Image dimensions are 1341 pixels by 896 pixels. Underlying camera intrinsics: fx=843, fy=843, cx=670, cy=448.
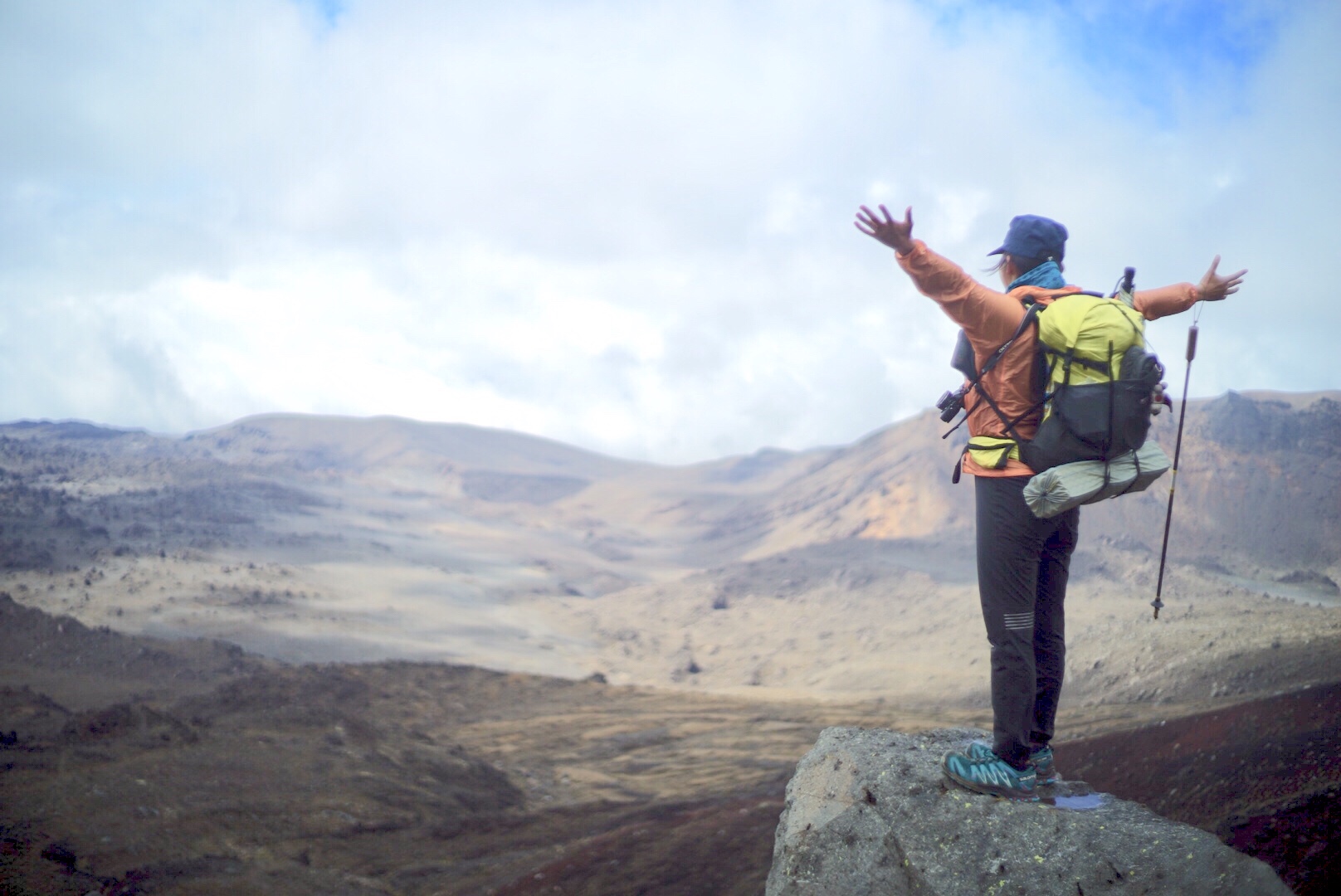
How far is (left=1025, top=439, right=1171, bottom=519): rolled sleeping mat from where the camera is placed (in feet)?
9.58

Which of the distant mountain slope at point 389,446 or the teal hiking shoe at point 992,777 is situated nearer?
the teal hiking shoe at point 992,777

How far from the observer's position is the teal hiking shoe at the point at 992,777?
3.28 metres

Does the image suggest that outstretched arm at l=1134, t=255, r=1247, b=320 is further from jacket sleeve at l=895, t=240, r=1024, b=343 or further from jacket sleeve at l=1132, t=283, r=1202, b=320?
jacket sleeve at l=895, t=240, r=1024, b=343

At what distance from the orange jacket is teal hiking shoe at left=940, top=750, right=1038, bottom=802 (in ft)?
3.76

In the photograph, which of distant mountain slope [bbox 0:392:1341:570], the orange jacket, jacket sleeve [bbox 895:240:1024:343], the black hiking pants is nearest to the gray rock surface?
the black hiking pants

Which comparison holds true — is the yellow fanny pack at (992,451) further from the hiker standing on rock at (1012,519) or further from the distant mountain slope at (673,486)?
the distant mountain slope at (673,486)

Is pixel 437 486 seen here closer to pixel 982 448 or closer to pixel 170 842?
pixel 170 842

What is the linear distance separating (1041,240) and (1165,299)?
612 millimetres

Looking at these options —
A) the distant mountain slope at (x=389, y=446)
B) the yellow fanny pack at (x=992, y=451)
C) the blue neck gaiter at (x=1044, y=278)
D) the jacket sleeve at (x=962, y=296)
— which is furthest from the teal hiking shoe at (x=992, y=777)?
the distant mountain slope at (x=389, y=446)

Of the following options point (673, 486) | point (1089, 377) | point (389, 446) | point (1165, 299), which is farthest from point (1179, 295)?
point (389, 446)

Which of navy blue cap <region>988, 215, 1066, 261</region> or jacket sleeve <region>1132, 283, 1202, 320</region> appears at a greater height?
navy blue cap <region>988, 215, 1066, 261</region>

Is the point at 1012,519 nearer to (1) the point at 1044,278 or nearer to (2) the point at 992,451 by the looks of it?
(2) the point at 992,451

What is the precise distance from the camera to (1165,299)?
3.52 metres

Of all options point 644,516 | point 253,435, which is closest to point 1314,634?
point 644,516
